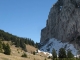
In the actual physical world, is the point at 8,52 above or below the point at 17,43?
below

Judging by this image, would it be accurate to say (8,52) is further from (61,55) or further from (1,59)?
(61,55)

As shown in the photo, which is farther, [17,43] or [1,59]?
[17,43]

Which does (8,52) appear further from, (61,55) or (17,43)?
(17,43)

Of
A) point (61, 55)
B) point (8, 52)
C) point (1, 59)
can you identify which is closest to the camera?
point (1, 59)

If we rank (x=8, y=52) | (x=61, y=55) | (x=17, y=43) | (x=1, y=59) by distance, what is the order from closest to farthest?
(x=1, y=59), (x=8, y=52), (x=61, y=55), (x=17, y=43)

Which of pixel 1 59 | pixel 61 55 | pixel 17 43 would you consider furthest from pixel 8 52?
pixel 17 43

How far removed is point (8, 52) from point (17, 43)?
413 ft

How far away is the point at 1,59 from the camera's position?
53.1m

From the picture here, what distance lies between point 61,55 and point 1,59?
65235 mm

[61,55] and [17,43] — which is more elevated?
[17,43]

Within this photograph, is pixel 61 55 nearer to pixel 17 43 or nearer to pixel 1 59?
pixel 1 59

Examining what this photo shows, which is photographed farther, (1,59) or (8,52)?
(8,52)

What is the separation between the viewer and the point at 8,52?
73.1 m

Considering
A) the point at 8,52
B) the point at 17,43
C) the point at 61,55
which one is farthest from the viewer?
the point at 17,43
